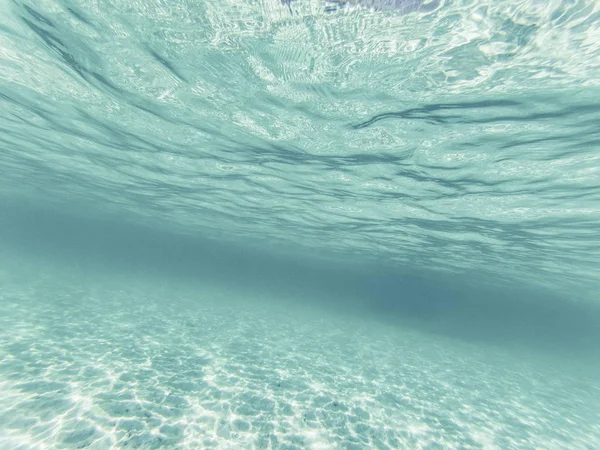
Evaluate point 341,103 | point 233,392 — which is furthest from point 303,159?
point 233,392

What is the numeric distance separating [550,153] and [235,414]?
11.0 m

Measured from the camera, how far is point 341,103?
770 centimetres

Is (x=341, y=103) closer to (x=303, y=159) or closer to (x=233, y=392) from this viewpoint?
(x=303, y=159)

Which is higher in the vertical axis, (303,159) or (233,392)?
(303,159)

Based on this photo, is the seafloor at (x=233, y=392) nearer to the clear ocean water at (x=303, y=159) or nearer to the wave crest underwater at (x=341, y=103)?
the clear ocean water at (x=303, y=159)

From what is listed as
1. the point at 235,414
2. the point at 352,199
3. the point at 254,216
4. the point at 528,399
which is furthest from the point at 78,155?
the point at 528,399

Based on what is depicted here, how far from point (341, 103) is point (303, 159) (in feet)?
13.0

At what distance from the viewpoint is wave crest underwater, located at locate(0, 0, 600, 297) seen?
5.20 m

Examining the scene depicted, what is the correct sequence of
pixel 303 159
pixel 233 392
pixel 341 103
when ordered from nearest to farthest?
pixel 341 103 < pixel 233 392 < pixel 303 159

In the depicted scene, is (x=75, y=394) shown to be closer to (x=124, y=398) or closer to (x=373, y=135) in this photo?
(x=124, y=398)

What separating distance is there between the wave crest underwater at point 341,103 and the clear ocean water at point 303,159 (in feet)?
0.20

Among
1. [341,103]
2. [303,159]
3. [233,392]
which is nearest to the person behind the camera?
[341,103]

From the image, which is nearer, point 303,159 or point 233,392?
point 233,392

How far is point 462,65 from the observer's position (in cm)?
567
